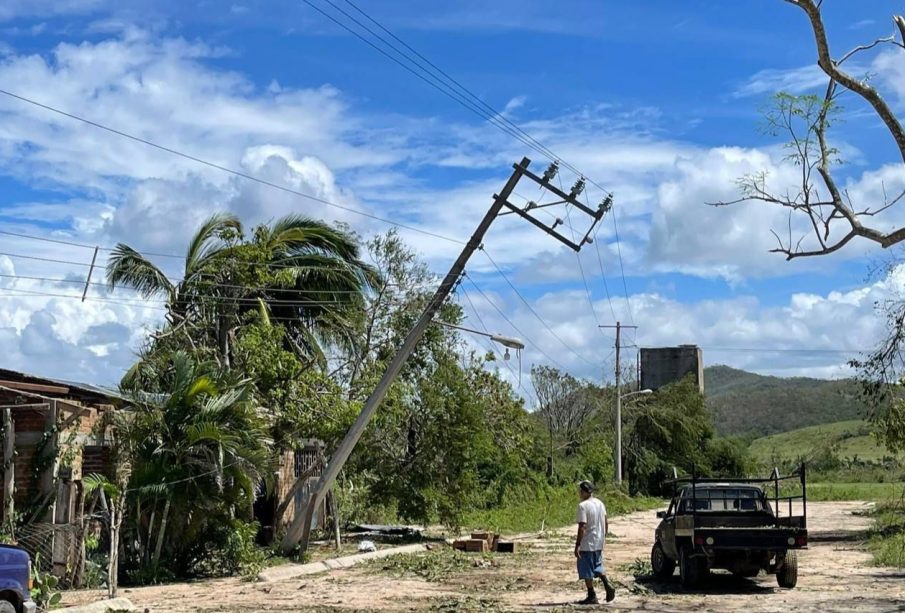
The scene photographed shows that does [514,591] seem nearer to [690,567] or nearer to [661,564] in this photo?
[690,567]

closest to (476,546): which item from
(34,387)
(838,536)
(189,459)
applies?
(189,459)

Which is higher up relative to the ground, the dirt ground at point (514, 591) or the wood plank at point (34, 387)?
the wood plank at point (34, 387)

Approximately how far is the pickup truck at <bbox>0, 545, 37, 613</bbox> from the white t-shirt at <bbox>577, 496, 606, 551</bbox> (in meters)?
8.18

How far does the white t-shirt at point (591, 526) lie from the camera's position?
54.8ft

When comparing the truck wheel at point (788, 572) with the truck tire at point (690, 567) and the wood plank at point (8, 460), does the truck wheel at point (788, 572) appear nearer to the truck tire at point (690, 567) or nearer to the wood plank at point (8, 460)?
the truck tire at point (690, 567)

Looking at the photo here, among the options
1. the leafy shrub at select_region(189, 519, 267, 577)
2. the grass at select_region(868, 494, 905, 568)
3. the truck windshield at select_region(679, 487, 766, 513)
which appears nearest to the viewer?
the truck windshield at select_region(679, 487, 766, 513)

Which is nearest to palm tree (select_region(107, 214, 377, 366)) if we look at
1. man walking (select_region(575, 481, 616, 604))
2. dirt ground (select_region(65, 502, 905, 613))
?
dirt ground (select_region(65, 502, 905, 613))

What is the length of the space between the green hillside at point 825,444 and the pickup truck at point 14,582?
89.8 metres

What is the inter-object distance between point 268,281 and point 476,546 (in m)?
8.71

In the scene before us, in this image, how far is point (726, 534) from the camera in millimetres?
17984

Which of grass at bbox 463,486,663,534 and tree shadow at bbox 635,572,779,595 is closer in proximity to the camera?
tree shadow at bbox 635,572,779,595

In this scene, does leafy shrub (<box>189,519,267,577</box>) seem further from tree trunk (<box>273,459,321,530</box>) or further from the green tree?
the green tree

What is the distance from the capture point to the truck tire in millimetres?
18625

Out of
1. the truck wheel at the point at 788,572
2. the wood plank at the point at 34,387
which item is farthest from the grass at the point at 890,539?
the wood plank at the point at 34,387
